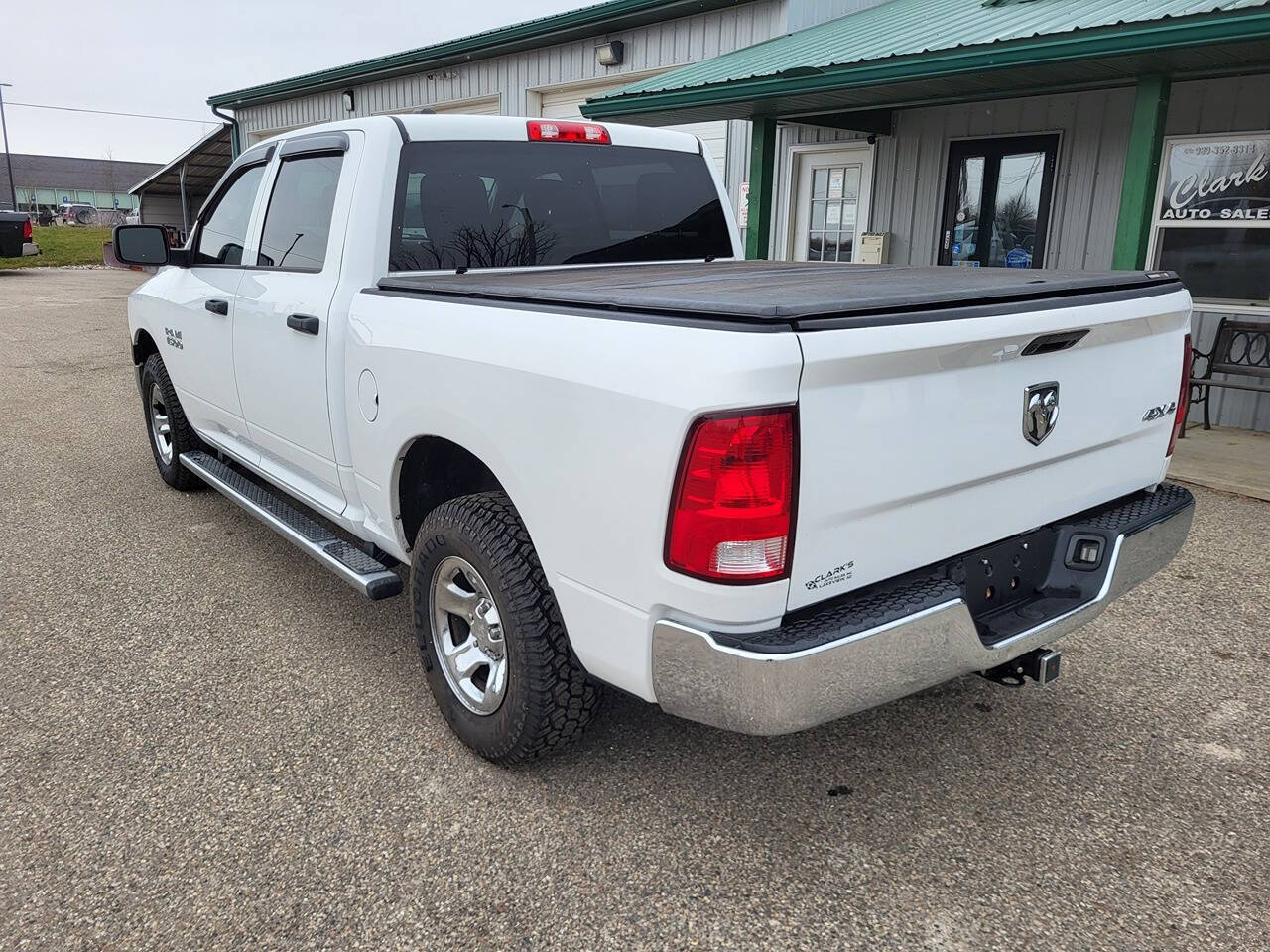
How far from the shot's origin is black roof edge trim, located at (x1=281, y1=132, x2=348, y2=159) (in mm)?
3543

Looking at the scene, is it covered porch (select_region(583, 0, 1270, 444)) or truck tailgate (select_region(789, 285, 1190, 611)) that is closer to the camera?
truck tailgate (select_region(789, 285, 1190, 611))

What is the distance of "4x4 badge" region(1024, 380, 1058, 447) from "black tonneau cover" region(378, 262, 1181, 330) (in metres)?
0.21

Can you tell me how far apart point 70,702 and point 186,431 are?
95.5 inches

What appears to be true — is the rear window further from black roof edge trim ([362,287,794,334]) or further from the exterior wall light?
the exterior wall light

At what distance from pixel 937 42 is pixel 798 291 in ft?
19.6

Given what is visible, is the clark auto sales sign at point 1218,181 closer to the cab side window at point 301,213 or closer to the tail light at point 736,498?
the cab side window at point 301,213

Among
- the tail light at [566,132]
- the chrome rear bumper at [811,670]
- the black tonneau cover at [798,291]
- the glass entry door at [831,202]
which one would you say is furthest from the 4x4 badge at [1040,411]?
the glass entry door at [831,202]

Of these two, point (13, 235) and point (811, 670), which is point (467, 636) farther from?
point (13, 235)

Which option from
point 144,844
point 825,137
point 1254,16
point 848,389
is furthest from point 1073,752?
point 825,137

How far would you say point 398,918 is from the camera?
2.29 meters

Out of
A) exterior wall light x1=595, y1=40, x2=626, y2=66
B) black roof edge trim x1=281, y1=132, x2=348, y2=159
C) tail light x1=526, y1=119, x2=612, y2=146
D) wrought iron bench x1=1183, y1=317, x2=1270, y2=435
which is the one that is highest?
exterior wall light x1=595, y1=40, x2=626, y2=66

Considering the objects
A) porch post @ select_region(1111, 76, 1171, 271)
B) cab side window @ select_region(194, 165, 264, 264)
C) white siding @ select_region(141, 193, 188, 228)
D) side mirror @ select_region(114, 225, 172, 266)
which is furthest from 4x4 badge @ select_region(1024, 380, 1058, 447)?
white siding @ select_region(141, 193, 188, 228)

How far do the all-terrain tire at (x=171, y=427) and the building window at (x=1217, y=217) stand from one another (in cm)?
779

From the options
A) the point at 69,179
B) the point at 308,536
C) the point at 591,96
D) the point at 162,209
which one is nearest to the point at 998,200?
the point at 591,96
